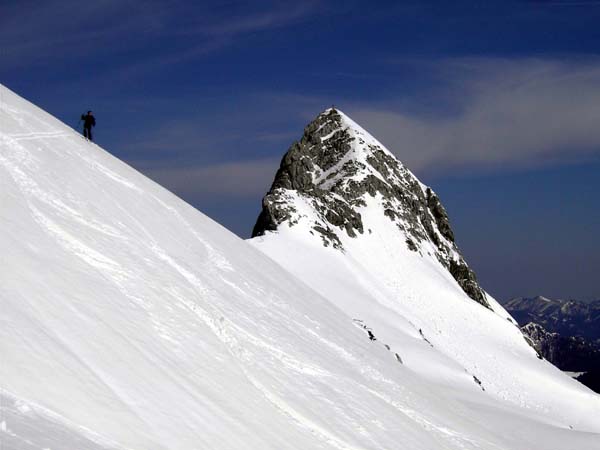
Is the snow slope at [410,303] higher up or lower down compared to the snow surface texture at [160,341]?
higher up

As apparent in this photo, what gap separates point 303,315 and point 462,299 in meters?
43.6

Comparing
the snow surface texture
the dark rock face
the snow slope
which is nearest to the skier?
the snow surface texture

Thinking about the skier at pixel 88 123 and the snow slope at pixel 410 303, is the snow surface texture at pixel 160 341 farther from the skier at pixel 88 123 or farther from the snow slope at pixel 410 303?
the snow slope at pixel 410 303

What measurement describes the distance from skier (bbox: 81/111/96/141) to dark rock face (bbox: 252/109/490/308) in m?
34.9

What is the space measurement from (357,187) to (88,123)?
48.4m

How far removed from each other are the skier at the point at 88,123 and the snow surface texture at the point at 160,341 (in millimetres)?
1768

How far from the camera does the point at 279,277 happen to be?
2834cm

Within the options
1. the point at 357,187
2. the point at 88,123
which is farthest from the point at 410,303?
the point at 88,123

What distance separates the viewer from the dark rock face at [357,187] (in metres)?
68.0

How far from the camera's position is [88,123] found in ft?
95.7

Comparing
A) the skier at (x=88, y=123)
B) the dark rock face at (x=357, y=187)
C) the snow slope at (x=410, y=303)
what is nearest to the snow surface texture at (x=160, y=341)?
the skier at (x=88, y=123)

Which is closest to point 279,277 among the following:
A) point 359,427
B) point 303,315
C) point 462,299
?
point 303,315

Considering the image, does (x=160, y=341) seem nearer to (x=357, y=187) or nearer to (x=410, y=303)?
(x=410, y=303)

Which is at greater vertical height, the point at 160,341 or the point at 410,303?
the point at 410,303
